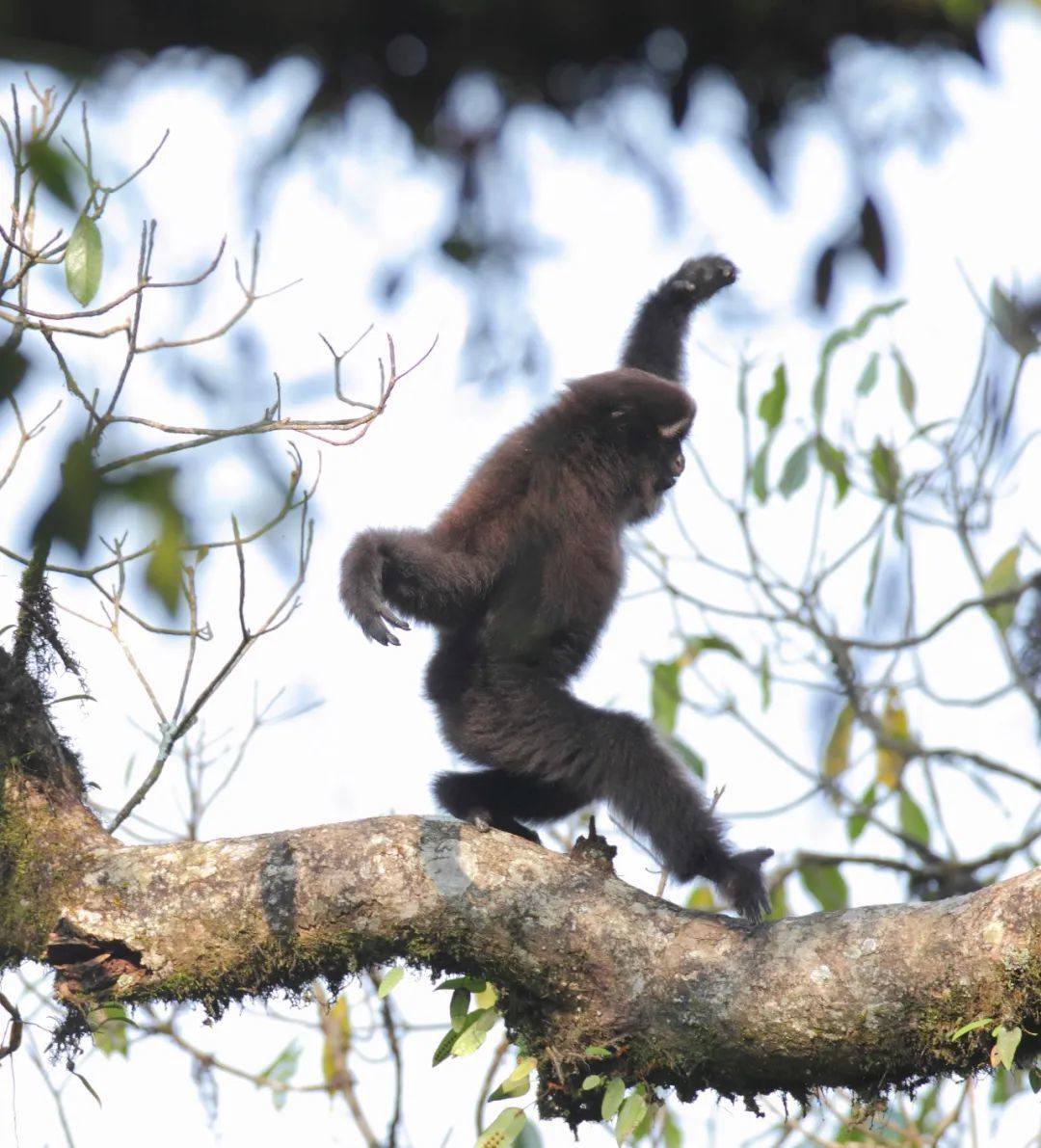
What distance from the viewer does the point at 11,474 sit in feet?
15.9

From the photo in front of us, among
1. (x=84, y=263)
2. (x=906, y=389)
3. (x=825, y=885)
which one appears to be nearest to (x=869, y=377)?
(x=906, y=389)

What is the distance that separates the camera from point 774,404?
8.54 meters

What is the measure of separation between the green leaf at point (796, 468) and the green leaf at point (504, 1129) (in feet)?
16.0

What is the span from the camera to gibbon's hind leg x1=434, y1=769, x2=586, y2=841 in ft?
18.1

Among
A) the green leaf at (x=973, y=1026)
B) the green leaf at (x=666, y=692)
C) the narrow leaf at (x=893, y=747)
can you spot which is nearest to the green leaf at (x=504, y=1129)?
the green leaf at (x=973, y=1026)

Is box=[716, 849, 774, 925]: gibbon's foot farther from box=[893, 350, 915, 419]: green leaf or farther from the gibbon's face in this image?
box=[893, 350, 915, 419]: green leaf

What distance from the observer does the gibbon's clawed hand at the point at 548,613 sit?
17.0 ft

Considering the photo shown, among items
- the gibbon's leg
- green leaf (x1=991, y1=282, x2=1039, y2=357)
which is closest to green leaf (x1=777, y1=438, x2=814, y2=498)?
the gibbon's leg

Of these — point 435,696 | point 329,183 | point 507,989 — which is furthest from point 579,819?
point 329,183

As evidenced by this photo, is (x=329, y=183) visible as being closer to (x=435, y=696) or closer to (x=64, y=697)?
(x=64, y=697)

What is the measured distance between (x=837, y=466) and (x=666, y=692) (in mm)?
1808

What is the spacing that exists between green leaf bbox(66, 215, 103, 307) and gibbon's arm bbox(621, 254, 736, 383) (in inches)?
132

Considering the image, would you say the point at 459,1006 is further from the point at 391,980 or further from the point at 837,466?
the point at 837,466

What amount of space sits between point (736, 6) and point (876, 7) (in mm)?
166
